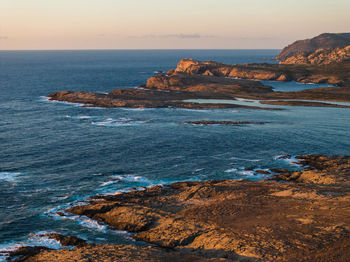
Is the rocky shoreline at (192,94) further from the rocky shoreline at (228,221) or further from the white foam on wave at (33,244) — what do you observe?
the white foam on wave at (33,244)

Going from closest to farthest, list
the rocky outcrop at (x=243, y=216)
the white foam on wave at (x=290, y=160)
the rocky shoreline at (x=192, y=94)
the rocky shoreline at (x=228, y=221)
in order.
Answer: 1. the rocky shoreline at (x=228, y=221)
2. the rocky outcrop at (x=243, y=216)
3. the white foam on wave at (x=290, y=160)
4. the rocky shoreline at (x=192, y=94)

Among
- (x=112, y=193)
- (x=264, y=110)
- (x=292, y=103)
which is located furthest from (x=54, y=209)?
(x=292, y=103)

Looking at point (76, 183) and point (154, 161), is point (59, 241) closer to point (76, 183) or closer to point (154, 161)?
point (76, 183)

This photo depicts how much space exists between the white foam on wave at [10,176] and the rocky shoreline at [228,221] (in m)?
15.9

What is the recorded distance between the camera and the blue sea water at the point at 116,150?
46.5 metres

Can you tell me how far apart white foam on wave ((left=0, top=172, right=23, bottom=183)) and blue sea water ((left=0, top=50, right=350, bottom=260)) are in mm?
157

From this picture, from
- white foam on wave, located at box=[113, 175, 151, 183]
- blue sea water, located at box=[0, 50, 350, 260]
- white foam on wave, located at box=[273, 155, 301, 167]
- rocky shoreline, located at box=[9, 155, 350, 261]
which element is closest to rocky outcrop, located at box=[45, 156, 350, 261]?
rocky shoreline, located at box=[9, 155, 350, 261]

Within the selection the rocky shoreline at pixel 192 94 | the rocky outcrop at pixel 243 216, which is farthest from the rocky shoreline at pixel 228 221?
the rocky shoreline at pixel 192 94

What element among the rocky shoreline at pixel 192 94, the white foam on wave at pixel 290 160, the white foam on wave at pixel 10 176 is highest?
the rocky shoreline at pixel 192 94

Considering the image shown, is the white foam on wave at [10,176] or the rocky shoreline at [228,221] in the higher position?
the rocky shoreline at [228,221]

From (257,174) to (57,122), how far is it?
59.5m

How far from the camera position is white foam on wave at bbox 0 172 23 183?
56250mm

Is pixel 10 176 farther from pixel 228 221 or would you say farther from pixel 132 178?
pixel 228 221

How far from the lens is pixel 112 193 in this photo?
169ft
